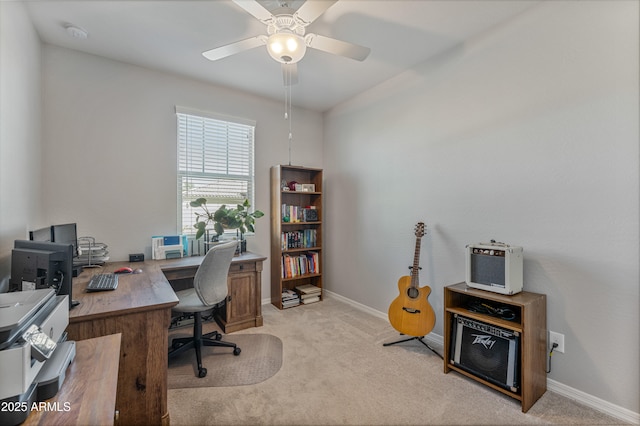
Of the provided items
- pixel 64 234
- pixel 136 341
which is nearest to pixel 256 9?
pixel 136 341

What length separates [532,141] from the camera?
6.73 ft

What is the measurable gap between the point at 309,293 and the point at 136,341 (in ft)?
7.71

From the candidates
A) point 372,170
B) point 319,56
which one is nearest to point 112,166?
point 319,56

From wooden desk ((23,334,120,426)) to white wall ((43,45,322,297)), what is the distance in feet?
6.47

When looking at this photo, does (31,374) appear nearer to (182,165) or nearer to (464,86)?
(182,165)

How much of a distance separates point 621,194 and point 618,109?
0.52 meters

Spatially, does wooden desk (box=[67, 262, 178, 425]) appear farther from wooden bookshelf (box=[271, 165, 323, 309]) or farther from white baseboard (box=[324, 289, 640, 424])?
white baseboard (box=[324, 289, 640, 424])

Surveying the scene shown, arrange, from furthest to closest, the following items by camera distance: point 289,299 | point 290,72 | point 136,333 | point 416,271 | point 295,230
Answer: point 295,230 → point 289,299 → point 416,271 → point 290,72 → point 136,333

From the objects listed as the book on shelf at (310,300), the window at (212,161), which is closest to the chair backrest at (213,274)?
the window at (212,161)

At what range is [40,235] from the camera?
1.81 m

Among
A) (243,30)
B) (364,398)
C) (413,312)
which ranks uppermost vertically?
(243,30)

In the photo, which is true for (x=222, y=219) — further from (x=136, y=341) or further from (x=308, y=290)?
(x=136, y=341)

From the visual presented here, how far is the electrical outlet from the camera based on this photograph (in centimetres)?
190

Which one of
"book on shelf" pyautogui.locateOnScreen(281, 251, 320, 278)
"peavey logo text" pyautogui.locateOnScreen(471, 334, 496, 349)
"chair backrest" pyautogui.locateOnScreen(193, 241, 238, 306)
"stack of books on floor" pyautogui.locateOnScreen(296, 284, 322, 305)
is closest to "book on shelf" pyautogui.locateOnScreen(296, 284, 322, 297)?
"stack of books on floor" pyautogui.locateOnScreen(296, 284, 322, 305)
